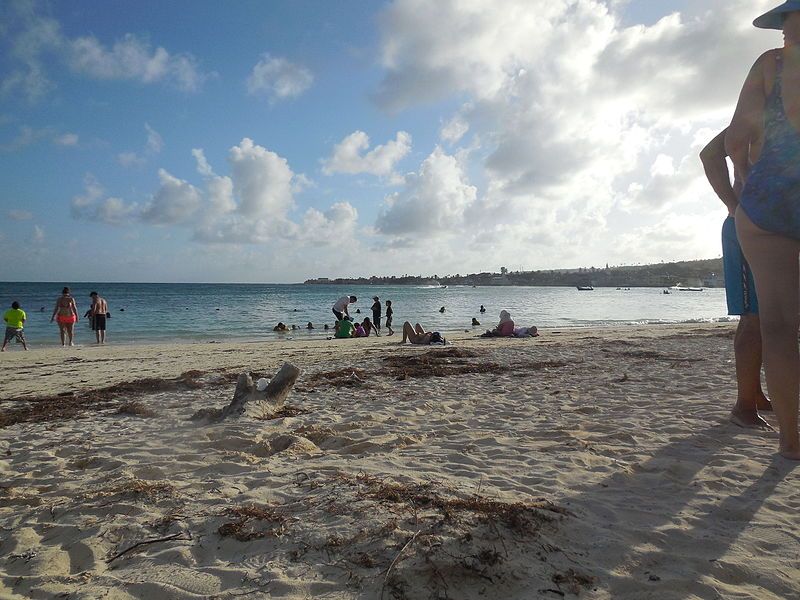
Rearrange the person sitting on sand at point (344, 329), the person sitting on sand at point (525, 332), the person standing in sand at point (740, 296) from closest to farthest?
the person standing in sand at point (740, 296), the person sitting on sand at point (525, 332), the person sitting on sand at point (344, 329)

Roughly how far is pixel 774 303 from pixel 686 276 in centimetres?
14347

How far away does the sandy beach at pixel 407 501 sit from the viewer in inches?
69.4

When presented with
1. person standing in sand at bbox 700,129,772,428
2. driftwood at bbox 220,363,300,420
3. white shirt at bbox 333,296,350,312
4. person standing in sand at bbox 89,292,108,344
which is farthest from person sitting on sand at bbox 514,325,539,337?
person standing in sand at bbox 89,292,108,344

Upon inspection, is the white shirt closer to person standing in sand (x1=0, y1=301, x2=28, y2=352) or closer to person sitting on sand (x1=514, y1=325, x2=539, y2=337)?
person sitting on sand (x1=514, y1=325, x2=539, y2=337)

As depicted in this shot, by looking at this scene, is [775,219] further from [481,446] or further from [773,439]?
[481,446]

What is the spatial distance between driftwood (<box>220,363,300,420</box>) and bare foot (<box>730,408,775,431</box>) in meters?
4.13

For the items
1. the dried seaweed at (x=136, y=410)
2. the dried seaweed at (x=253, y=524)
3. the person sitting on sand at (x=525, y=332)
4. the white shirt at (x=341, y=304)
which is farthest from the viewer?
the white shirt at (x=341, y=304)

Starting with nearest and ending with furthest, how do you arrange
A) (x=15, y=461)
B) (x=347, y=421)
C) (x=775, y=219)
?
(x=775, y=219) < (x=15, y=461) < (x=347, y=421)

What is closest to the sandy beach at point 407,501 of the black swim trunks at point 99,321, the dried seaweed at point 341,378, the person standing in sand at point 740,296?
the person standing in sand at point 740,296

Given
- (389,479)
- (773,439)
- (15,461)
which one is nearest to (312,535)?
(389,479)

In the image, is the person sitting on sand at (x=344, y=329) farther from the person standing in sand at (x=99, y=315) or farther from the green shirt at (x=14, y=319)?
the green shirt at (x=14, y=319)

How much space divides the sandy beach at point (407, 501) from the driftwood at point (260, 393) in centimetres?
23

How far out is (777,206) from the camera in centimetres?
263

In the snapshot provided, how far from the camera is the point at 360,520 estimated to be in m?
2.16
